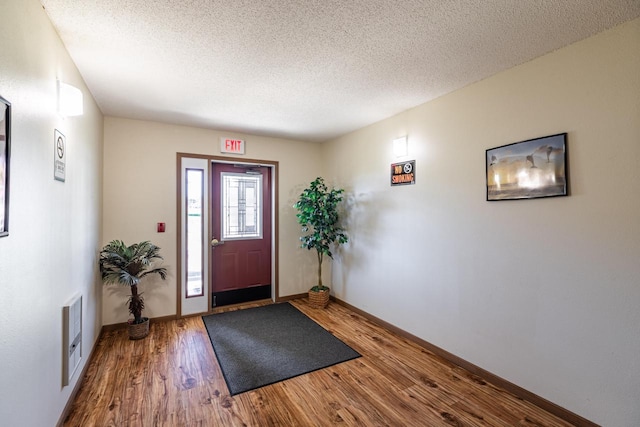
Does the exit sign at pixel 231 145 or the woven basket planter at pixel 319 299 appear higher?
the exit sign at pixel 231 145

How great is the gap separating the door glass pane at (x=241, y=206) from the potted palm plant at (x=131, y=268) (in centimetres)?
109

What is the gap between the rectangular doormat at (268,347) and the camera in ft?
8.01

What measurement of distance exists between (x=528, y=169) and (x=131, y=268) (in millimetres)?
3790

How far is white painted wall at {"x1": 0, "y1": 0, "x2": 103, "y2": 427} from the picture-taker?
119cm

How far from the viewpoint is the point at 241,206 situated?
13.9 ft

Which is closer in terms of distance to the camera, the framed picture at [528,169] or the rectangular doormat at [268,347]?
the framed picture at [528,169]

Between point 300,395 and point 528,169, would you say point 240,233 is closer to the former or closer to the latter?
point 300,395

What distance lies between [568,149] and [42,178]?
3.21 metres

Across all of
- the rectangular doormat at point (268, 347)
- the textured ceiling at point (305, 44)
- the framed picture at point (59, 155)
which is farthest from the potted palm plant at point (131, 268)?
the textured ceiling at point (305, 44)

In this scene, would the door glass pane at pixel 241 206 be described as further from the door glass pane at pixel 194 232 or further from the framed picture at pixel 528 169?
the framed picture at pixel 528 169

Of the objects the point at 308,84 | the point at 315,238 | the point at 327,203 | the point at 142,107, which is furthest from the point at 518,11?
the point at 142,107

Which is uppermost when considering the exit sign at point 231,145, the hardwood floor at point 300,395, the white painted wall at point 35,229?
the exit sign at point 231,145

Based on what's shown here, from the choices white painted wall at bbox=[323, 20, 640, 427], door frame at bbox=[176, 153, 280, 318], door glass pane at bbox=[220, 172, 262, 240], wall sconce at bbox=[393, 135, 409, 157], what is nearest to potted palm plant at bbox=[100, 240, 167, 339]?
door frame at bbox=[176, 153, 280, 318]

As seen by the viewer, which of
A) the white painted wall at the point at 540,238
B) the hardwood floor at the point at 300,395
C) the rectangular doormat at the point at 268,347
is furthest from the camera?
the rectangular doormat at the point at 268,347
